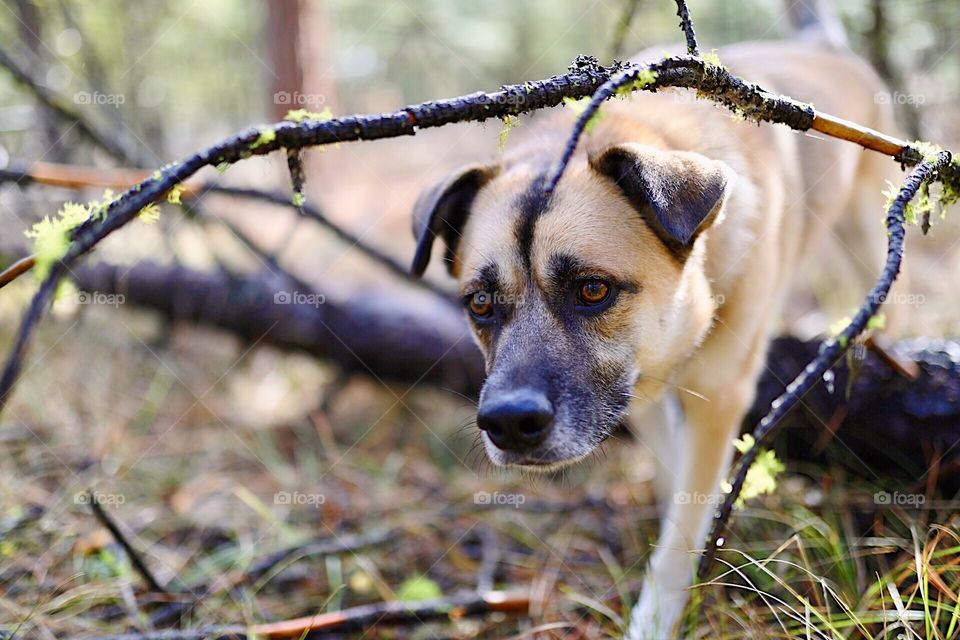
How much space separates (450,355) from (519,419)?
7.66ft

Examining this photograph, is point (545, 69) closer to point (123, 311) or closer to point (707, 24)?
point (707, 24)

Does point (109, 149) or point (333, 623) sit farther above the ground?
point (109, 149)

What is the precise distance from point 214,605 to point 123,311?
342 cm

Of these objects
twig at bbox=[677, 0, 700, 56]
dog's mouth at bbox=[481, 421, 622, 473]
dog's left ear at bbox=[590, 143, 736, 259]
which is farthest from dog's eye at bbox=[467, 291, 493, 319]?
twig at bbox=[677, 0, 700, 56]

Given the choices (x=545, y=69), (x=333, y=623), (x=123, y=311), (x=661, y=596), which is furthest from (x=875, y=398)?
(x=545, y=69)

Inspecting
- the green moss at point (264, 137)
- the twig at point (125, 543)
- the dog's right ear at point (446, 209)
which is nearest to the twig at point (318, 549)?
the twig at point (125, 543)

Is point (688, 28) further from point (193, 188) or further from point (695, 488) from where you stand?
point (193, 188)

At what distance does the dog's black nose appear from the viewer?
253 cm

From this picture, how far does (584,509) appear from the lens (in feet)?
14.2
